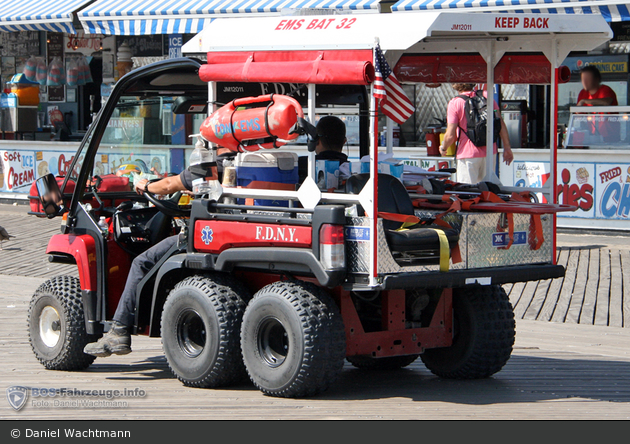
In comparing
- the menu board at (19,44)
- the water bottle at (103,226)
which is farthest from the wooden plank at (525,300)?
the menu board at (19,44)

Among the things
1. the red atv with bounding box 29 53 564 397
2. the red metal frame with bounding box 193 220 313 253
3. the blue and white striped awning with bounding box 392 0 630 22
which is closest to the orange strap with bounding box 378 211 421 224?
the red atv with bounding box 29 53 564 397

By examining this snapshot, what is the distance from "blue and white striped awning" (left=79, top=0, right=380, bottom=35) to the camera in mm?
13484

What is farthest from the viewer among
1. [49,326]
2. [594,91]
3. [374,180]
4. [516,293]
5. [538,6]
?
[594,91]

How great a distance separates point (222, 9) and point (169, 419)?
9.68 m

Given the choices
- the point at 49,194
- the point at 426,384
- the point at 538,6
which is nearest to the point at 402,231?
the point at 426,384

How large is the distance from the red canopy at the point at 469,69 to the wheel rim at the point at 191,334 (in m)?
2.50

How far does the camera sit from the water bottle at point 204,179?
5.87 m

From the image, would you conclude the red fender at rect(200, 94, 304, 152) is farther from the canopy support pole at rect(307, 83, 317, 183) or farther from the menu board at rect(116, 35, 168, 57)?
the menu board at rect(116, 35, 168, 57)

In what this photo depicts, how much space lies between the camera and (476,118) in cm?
1026

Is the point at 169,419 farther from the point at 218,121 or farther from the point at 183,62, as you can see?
the point at 183,62

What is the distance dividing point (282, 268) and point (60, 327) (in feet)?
6.55

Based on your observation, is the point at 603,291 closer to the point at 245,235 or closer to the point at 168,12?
the point at 245,235

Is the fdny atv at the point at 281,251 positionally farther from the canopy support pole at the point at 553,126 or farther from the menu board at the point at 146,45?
the menu board at the point at 146,45
